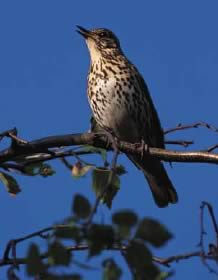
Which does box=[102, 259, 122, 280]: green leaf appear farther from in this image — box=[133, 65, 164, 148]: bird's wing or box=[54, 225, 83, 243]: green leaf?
box=[133, 65, 164, 148]: bird's wing

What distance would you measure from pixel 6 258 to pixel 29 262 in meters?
0.89

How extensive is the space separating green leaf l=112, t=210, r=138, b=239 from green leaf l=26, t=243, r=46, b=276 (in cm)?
25

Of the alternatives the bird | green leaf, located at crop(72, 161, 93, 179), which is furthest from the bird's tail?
green leaf, located at crop(72, 161, 93, 179)

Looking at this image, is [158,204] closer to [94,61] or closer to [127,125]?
[127,125]

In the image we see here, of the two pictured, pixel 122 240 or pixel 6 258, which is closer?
pixel 122 240

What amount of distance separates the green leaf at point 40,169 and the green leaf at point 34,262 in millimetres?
2109

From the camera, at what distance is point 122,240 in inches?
75.4

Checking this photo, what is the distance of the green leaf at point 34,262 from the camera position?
192 centimetres

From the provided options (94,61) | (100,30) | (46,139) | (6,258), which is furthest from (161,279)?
(100,30)

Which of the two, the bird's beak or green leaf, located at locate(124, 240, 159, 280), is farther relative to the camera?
the bird's beak

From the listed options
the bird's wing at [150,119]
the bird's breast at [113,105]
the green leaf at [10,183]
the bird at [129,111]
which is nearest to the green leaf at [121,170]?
the green leaf at [10,183]

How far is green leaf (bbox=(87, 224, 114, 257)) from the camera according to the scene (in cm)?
187

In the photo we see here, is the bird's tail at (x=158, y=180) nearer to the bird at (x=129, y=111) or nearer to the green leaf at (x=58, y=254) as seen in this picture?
the bird at (x=129, y=111)

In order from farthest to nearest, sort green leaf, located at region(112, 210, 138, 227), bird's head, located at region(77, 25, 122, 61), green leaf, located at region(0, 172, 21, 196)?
bird's head, located at region(77, 25, 122, 61)
green leaf, located at region(0, 172, 21, 196)
green leaf, located at region(112, 210, 138, 227)
